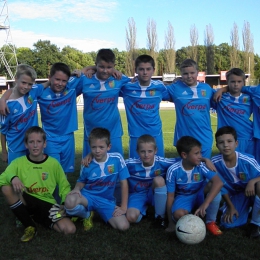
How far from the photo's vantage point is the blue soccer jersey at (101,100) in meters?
4.12

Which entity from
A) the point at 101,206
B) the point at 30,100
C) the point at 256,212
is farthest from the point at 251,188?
the point at 30,100

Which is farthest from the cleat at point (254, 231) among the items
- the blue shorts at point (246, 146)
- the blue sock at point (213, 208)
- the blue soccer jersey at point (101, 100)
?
the blue soccer jersey at point (101, 100)

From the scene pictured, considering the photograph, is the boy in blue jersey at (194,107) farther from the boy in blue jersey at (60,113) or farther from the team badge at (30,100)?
the team badge at (30,100)

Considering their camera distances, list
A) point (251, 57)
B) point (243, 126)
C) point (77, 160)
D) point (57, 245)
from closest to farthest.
A: point (57, 245)
point (243, 126)
point (77, 160)
point (251, 57)

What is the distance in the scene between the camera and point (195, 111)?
4.05 m

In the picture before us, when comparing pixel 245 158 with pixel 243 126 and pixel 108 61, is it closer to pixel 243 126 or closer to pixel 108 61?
pixel 243 126

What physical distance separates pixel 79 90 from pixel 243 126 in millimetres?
2029

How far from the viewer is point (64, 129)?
4.02 metres

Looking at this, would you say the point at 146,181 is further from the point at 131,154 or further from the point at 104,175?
the point at 131,154

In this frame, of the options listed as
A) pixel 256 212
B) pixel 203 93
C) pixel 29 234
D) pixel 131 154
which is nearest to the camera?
pixel 29 234

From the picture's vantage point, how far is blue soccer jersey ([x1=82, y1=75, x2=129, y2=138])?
412 cm

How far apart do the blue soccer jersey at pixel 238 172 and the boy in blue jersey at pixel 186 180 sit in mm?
197

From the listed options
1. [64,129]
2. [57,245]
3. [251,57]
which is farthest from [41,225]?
[251,57]

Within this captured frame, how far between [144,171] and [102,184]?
0.47 m
